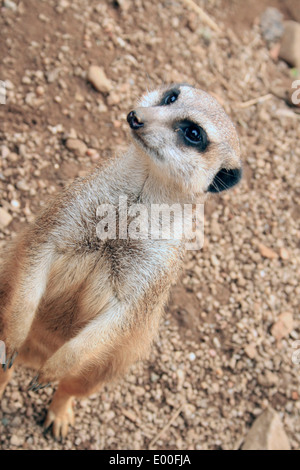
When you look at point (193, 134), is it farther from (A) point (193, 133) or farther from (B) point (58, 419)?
(B) point (58, 419)

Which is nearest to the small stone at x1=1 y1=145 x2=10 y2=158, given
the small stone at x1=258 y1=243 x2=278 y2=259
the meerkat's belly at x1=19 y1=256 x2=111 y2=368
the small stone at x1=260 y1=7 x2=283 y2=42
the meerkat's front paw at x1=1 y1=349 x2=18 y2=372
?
the meerkat's belly at x1=19 y1=256 x2=111 y2=368

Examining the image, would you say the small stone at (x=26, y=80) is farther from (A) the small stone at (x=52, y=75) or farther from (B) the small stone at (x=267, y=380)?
(B) the small stone at (x=267, y=380)

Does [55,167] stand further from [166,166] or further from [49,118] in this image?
[166,166]

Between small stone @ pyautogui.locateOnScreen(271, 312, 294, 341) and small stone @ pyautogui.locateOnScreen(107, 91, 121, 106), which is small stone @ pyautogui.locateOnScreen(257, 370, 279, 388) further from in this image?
small stone @ pyautogui.locateOnScreen(107, 91, 121, 106)

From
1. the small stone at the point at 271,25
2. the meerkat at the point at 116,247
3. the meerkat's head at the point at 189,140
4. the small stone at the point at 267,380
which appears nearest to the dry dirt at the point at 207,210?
the small stone at the point at 267,380

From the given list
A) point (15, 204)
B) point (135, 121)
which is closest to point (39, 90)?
point (15, 204)
